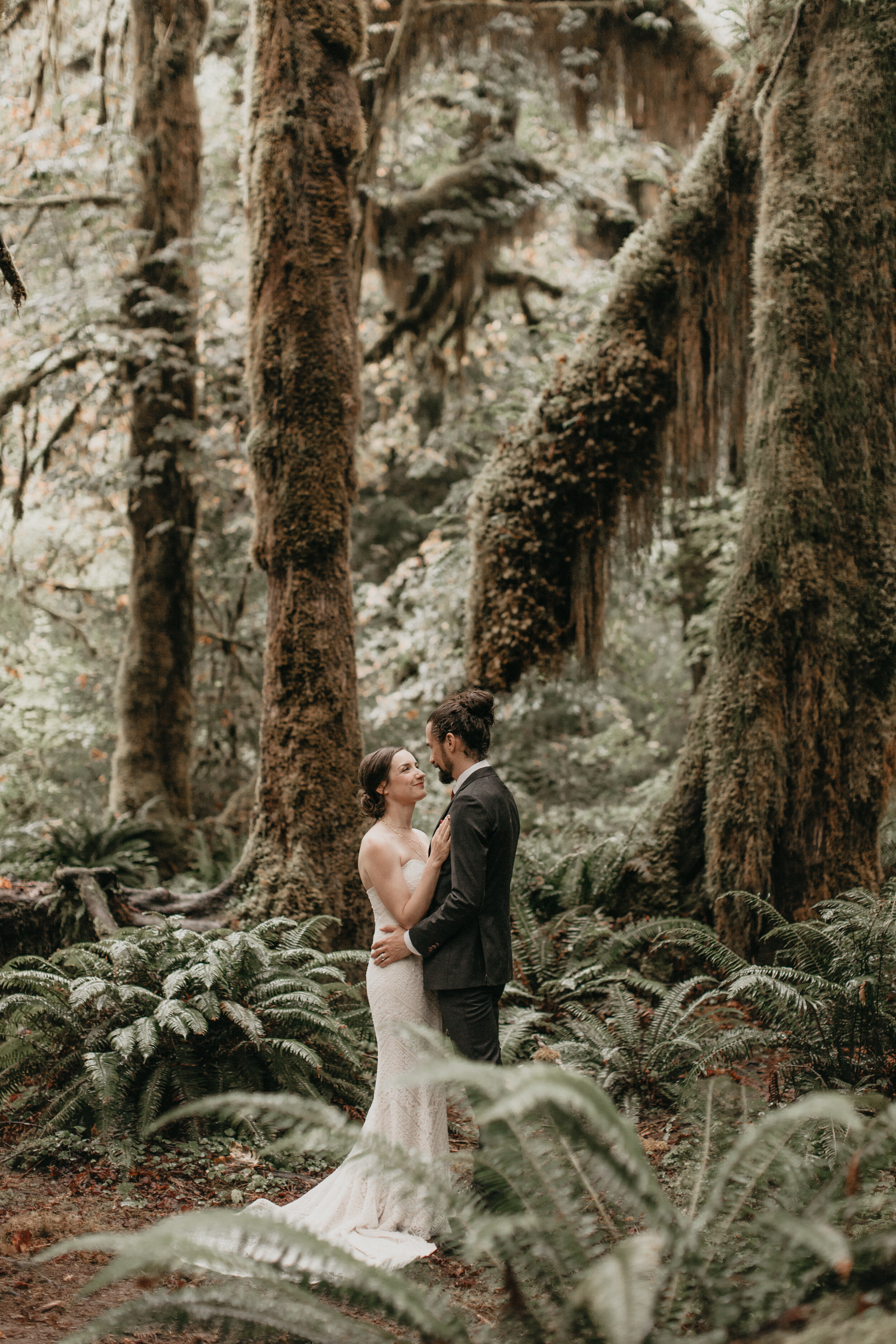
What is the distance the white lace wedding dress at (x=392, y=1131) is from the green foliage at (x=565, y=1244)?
127 cm

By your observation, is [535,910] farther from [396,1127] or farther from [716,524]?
[716,524]

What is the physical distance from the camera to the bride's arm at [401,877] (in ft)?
A: 12.2

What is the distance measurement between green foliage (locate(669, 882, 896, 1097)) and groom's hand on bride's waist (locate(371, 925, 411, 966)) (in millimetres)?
1679

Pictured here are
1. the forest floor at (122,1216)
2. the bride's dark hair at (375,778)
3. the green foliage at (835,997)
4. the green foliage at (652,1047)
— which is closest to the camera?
the forest floor at (122,1216)

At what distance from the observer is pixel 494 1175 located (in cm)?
232

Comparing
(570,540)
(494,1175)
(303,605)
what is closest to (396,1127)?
(494,1175)

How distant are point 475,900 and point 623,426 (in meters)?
5.38

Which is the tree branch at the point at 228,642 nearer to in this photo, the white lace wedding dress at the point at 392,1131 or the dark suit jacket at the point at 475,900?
the white lace wedding dress at the point at 392,1131

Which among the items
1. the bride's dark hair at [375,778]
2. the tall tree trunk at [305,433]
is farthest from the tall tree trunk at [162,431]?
the bride's dark hair at [375,778]

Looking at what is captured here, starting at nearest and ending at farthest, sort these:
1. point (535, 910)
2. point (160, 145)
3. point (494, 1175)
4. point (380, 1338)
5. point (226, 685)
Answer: point (380, 1338)
point (494, 1175)
point (535, 910)
point (160, 145)
point (226, 685)

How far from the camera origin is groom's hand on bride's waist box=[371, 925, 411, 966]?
381 centimetres

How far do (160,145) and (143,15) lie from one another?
1.47m

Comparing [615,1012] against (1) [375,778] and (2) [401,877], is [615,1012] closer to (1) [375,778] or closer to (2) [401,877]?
(2) [401,877]

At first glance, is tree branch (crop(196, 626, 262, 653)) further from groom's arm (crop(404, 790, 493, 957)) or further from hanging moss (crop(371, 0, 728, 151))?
groom's arm (crop(404, 790, 493, 957))
